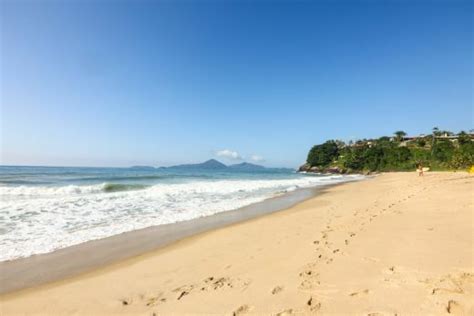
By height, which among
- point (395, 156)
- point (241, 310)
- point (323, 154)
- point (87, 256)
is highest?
point (323, 154)

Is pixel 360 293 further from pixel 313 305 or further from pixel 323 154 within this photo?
pixel 323 154

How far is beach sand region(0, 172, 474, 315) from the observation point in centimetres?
346

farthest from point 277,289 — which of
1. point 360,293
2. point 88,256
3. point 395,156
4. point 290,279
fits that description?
point 395,156

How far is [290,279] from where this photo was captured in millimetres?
4219

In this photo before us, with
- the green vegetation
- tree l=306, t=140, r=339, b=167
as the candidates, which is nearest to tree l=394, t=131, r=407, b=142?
the green vegetation

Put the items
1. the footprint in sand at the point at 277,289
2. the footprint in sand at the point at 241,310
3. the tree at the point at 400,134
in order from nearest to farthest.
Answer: the footprint in sand at the point at 241,310 < the footprint in sand at the point at 277,289 < the tree at the point at 400,134

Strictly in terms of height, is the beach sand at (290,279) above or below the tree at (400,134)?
below

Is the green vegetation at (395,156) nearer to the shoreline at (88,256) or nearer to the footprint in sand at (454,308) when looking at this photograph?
the shoreline at (88,256)

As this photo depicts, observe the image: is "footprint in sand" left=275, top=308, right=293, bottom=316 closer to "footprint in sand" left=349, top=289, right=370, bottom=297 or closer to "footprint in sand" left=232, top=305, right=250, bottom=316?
"footprint in sand" left=232, top=305, right=250, bottom=316

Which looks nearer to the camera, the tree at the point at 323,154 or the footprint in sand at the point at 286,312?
the footprint in sand at the point at 286,312

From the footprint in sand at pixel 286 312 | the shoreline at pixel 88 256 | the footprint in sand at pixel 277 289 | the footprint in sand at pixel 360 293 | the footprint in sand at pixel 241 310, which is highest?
the footprint in sand at pixel 360 293

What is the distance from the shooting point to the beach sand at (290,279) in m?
3.46

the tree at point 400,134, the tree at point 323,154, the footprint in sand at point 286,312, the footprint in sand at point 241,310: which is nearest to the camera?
the footprint in sand at point 286,312

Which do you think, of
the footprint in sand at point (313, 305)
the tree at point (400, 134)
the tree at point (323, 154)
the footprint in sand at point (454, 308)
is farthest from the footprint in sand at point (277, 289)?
the tree at point (400, 134)
